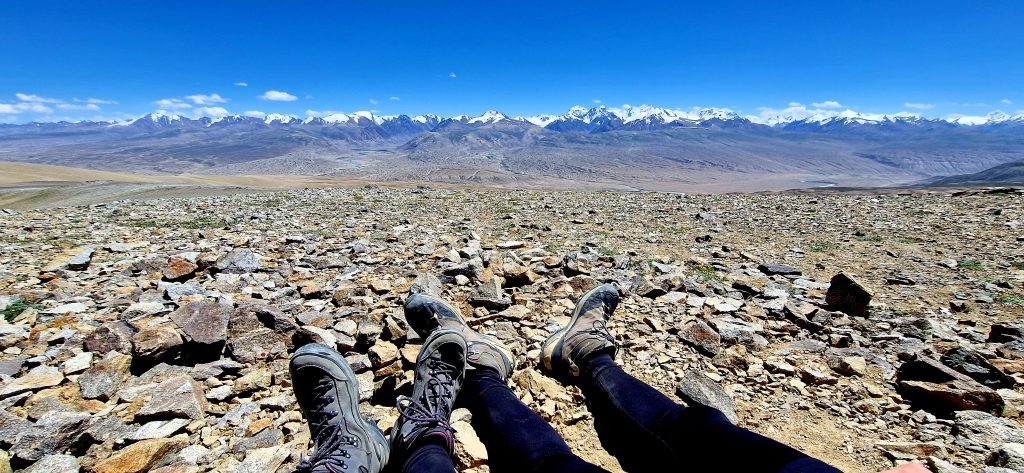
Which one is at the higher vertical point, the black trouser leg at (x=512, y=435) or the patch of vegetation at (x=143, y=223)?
the patch of vegetation at (x=143, y=223)

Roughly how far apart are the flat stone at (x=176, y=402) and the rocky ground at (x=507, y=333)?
0.02 metres

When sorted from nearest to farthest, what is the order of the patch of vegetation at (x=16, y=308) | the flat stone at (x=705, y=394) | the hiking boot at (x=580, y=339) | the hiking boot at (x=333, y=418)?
the hiking boot at (x=333, y=418)
the flat stone at (x=705, y=394)
the hiking boot at (x=580, y=339)
the patch of vegetation at (x=16, y=308)

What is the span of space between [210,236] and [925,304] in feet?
38.3

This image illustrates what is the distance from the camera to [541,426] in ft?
8.75

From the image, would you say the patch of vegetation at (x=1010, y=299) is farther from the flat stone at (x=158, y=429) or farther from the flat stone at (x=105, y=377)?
the flat stone at (x=105, y=377)

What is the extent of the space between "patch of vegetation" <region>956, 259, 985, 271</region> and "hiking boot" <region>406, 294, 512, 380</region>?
7.94 meters

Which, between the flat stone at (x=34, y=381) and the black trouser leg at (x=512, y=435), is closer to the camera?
the black trouser leg at (x=512, y=435)

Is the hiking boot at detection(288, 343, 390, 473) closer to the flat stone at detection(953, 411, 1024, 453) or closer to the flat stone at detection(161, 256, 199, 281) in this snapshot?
the flat stone at detection(953, 411, 1024, 453)

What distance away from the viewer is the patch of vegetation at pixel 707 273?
5998mm

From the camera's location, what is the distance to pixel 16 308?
4.39 meters

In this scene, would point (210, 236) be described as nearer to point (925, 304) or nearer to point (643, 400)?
point (643, 400)

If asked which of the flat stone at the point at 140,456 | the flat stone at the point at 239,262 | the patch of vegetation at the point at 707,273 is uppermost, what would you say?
the flat stone at the point at 239,262

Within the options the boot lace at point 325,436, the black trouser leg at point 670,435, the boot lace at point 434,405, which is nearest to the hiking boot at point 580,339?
the black trouser leg at point 670,435

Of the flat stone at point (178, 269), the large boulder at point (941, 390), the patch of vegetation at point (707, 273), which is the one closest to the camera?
the large boulder at point (941, 390)
